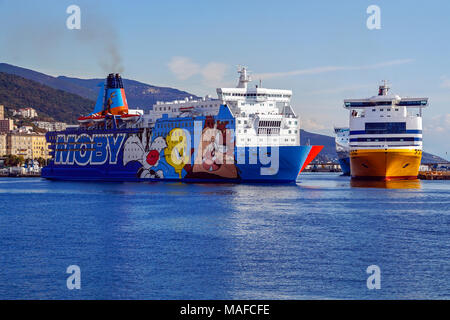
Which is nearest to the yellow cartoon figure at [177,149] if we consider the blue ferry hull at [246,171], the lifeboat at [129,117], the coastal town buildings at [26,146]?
the blue ferry hull at [246,171]

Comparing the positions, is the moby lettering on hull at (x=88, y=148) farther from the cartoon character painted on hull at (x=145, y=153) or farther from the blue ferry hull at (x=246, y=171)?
the cartoon character painted on hull at (x=145, y=153)

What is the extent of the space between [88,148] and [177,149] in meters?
17.2

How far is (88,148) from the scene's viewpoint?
3029 inches

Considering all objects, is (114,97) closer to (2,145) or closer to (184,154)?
(184,154)

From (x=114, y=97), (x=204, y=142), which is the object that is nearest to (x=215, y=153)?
(x=204, y=142)

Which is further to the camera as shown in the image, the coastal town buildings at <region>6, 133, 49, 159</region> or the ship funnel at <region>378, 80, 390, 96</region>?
the coastal town buildings at <region>6, 133, 49, 159</region>

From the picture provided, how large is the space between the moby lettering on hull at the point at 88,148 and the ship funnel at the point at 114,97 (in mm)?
4406

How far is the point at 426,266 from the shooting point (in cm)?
2042

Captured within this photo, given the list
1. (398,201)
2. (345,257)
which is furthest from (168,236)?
(398,201)

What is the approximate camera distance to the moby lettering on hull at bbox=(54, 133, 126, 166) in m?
72.8

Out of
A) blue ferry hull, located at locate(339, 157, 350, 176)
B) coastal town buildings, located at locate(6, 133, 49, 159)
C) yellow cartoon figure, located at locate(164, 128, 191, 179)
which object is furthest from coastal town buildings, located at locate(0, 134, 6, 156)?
yellow cartoon figure, located at locate(164, 128, 191, 179)

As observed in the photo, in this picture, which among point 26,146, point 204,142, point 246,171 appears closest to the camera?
point 246,171

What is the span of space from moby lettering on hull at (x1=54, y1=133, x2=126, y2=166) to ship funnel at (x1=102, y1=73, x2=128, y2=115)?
4406mm

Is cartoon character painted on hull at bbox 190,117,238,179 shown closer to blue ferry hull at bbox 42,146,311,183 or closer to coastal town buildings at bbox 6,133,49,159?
blue ferry hull at bbox 42,146,311,183
